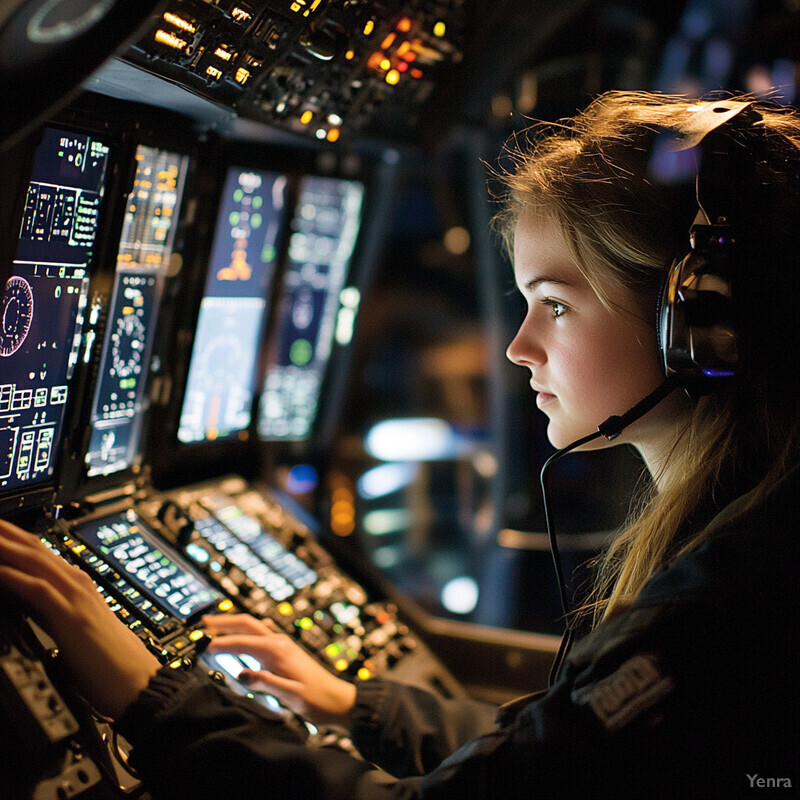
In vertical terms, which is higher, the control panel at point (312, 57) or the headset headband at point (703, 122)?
the control panel at point (312, 57)

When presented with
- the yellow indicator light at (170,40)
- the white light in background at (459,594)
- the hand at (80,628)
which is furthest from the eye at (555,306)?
the white light in background at (459,594)

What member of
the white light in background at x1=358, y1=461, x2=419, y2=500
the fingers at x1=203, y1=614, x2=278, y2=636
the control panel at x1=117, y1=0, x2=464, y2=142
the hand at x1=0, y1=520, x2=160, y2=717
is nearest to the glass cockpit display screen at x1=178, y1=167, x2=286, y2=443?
the control panel at x1=117, y1=0, x2=464, y2=142

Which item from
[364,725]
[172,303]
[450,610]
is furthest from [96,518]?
[450,610]

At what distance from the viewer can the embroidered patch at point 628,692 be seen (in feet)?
2.36

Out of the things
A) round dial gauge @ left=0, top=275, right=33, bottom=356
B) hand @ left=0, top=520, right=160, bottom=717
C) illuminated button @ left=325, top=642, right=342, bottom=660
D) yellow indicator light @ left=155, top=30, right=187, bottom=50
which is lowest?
illuminated button @ left=325, top=642, right=342, bottom=660

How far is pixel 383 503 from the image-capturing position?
3340 mm

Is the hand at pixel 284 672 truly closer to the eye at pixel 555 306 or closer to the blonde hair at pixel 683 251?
the blonde hair at pixel 683 251

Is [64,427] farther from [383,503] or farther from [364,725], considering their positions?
[383,503]

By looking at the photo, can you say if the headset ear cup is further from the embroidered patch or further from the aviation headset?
the embroidered patch

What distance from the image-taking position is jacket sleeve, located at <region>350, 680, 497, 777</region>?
1.14 metres

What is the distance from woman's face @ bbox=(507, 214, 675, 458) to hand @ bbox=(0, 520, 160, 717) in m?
0.69

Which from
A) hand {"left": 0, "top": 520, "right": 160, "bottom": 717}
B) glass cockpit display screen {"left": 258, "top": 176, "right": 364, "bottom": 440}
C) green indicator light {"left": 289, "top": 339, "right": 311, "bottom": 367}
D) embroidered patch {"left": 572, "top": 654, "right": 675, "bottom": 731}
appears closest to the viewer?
embroidered patch {"left": 572, "top": 654, "right": 675, "bottom": 731}

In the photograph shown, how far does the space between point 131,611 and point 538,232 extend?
33.0 inches

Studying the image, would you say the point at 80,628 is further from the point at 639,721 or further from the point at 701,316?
the point at 701,316
